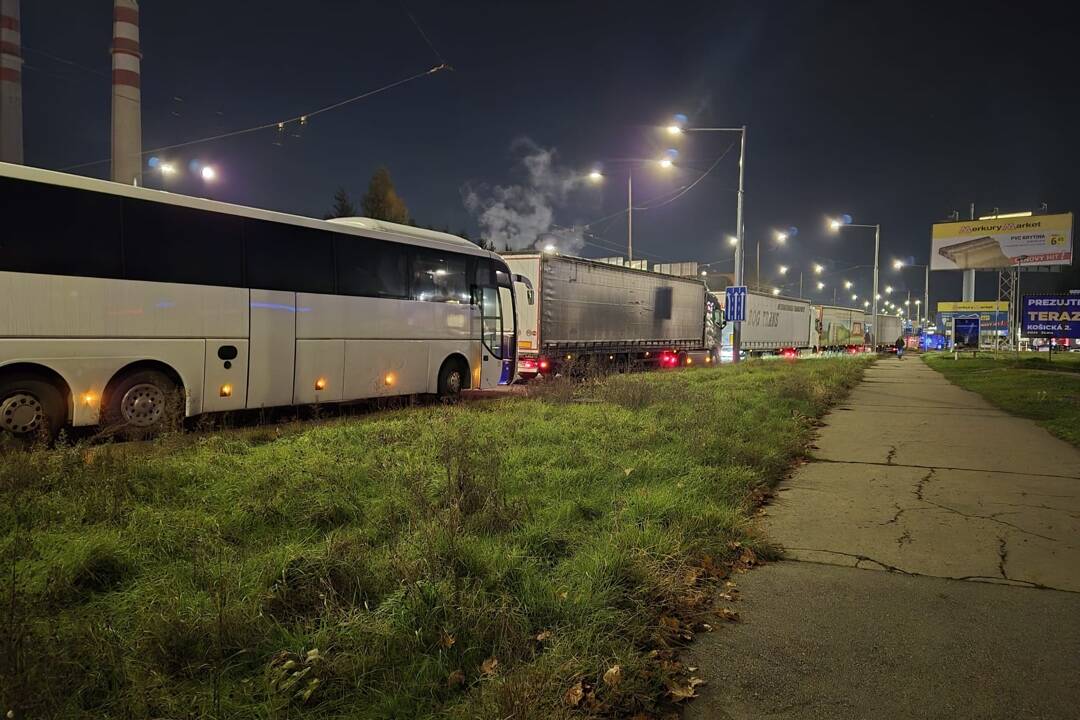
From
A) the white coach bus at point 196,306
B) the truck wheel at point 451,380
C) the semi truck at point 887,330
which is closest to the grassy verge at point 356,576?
the white coach bus at point 196,306

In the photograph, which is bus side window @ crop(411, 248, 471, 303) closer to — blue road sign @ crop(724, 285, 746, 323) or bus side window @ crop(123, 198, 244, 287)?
bus side window @ crop(123, 198, 244, 287)

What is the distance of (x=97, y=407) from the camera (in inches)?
329

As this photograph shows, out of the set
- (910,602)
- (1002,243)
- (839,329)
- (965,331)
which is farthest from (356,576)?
(1002,243)

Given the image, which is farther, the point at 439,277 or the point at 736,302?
the point at 736,302

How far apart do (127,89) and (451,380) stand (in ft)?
92.0

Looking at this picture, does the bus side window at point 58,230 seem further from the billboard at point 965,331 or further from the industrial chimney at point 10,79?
the billboard at point 965,331

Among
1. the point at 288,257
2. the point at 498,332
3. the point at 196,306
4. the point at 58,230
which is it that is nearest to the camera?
the point at 58,230

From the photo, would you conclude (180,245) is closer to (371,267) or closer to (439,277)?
(371,267)

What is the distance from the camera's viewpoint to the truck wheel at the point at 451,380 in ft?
44.5

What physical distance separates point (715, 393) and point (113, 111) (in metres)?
31.2

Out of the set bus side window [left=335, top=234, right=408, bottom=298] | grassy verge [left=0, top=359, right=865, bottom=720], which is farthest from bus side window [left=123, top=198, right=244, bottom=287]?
grassy verge [left=0, top=359, right=865, bottom=720]

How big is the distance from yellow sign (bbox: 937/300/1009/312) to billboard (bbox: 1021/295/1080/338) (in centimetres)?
4520

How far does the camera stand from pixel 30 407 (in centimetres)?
781

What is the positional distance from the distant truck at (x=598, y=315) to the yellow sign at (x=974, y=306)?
194 ft
